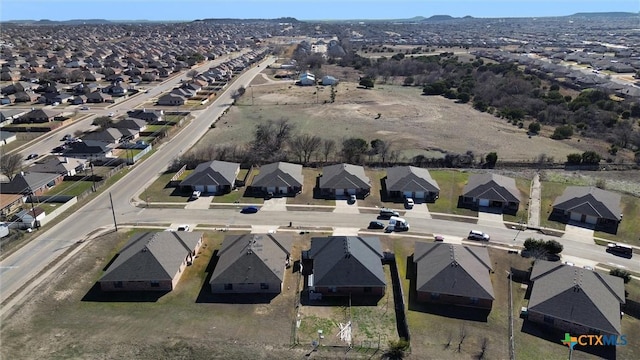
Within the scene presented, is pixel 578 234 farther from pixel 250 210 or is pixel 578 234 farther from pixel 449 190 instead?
pixel 250 210

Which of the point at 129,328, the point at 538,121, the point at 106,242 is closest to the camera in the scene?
the point at 129,328

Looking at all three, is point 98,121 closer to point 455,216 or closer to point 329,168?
point 329,168

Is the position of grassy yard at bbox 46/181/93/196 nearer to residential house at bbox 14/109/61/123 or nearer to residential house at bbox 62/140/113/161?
residential house at bbox 62/140/113/161

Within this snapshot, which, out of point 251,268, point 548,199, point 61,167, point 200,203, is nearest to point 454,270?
point 251,268

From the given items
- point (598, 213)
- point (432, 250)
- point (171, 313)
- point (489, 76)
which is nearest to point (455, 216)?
point (432, 250)

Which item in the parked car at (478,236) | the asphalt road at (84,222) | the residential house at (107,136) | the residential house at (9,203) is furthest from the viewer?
the residential house at (107,136)

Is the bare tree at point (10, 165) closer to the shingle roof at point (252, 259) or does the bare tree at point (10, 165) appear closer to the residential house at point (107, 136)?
the residential house at point (107, 136)

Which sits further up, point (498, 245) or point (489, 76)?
point (489, 76)

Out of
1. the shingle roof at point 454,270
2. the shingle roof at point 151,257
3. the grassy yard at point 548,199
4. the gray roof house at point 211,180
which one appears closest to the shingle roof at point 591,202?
the grassy yard at point 548,199
